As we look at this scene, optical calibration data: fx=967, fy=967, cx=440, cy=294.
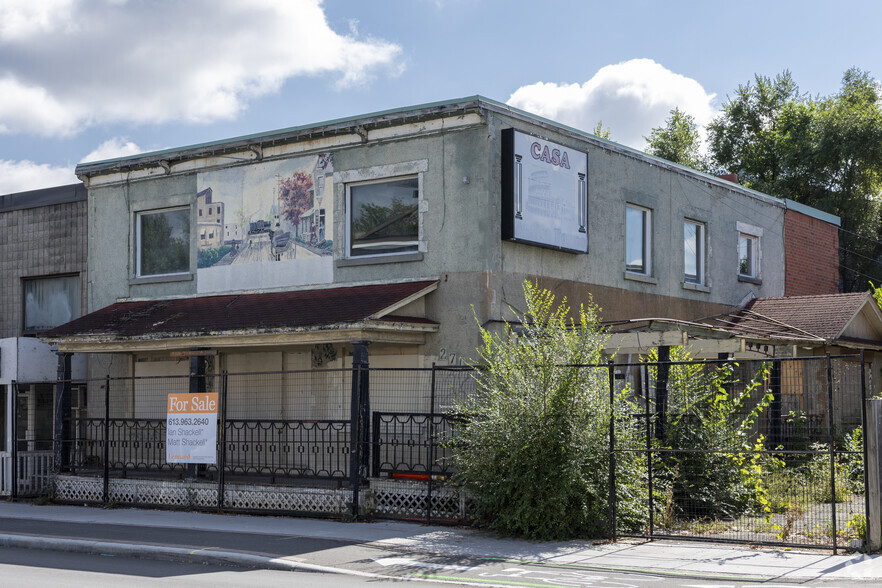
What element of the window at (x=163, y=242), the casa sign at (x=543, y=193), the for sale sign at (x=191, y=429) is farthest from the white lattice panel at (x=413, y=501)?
the window at (x=163, y=242)

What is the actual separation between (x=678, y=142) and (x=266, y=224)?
1109 inches

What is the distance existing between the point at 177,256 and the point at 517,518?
11095mm

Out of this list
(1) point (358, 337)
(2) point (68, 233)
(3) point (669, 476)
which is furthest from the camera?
(2) point (68, 233)

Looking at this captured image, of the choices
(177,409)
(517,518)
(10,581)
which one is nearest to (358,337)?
(177,409)

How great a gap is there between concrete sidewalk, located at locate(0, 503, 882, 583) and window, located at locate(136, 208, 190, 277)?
22.0ft

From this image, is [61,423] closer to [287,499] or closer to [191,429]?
[191,429]

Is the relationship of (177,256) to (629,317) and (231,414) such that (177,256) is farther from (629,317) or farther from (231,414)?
(629,317)

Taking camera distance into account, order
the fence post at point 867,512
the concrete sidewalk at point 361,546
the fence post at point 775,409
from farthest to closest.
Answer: the fence post at point 775,409
the fence post at point 867,512
the concrete sidewalk at point 361,546

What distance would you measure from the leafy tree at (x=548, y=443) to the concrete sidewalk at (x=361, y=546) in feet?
1.24

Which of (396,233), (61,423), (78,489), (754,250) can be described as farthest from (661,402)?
(754,250)

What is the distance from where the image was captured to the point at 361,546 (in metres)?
12.0

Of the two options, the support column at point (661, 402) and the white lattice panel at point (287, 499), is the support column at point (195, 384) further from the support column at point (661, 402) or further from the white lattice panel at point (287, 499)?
the support column at point (661, 402)

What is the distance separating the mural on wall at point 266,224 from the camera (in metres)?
18.2

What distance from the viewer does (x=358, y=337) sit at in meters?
15.4
